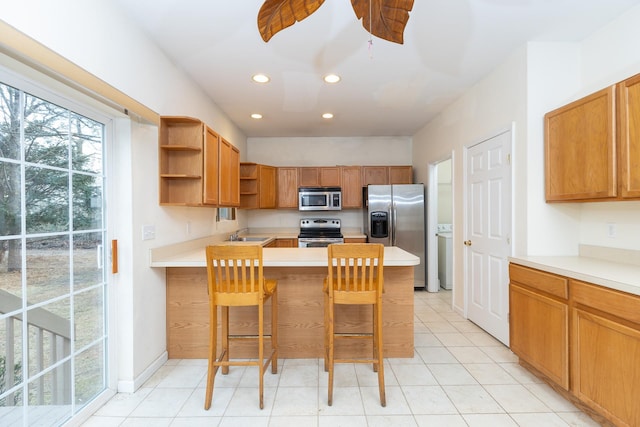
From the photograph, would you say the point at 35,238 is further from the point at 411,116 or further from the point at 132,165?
the point at 411,116

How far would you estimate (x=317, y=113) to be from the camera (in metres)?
4.02

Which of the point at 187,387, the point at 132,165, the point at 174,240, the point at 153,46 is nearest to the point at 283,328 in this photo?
the point at 187,387

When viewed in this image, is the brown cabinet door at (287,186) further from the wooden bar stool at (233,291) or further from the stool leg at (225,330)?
the wooden bar stool at (233,291)

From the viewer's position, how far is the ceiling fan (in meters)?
1.34

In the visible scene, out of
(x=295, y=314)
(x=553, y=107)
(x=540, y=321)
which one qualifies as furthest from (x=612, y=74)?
(x=295, y=314)

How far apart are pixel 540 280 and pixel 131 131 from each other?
2.97 metres

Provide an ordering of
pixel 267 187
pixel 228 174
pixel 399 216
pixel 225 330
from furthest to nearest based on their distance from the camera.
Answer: pixel 267 187 < pixel 399 216 < pixel 228 174 < pixel 225 330

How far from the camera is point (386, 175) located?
5047 mm

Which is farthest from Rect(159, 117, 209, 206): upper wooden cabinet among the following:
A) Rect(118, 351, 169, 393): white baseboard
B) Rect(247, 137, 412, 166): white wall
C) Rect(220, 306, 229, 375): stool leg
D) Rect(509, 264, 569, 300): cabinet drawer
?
Rect(247, 137, 412, 166): white wall

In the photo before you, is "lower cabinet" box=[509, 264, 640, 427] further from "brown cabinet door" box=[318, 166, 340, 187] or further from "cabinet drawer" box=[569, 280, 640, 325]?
"brown cabinet door" box=[318, 166, 340, 187]

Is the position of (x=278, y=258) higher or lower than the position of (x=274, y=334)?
higher

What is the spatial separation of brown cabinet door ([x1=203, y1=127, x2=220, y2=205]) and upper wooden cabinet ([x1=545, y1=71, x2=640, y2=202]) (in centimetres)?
273

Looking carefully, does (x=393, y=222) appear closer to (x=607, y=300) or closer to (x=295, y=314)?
(x=295, y=314)

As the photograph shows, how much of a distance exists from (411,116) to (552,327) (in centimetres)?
304
